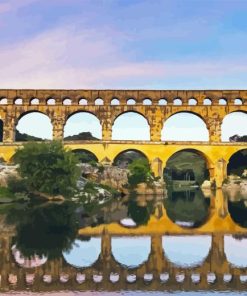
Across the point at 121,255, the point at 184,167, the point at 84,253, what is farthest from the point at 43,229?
the point at 184,167

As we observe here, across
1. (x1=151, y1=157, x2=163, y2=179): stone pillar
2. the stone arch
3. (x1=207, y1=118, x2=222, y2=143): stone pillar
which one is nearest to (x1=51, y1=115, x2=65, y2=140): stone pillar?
(x1=151, y1=157, x2=163, y2=179): stone pillar

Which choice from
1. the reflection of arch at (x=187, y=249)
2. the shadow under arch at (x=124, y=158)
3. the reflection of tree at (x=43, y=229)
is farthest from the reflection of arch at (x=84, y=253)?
the shadow under arch at (x=124, y=158)

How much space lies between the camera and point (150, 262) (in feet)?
41.2

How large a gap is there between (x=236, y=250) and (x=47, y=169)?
21.3 metres

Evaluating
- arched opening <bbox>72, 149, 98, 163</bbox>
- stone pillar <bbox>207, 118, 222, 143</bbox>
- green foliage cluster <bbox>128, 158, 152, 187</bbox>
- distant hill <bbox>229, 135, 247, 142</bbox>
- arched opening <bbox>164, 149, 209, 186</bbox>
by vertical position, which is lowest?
arched opening <bbox>164, 149, 209, 186</bbox>

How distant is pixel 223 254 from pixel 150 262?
8.22 ft

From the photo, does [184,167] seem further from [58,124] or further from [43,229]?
[43,229]

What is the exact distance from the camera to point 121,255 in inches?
535

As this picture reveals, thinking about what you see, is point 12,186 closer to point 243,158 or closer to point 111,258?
point 111,258

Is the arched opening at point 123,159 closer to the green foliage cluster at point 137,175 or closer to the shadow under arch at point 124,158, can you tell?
the shadow under arch at point 124,158

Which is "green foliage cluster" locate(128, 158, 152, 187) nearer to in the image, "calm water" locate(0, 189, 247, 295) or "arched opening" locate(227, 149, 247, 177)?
"arched opening" locate(227, 149, 247, 177)

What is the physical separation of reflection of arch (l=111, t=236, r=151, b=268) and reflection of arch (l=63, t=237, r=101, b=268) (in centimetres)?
56

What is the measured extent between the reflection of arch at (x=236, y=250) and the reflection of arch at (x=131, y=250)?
94.4 inches

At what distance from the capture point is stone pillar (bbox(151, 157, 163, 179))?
5862 cm
